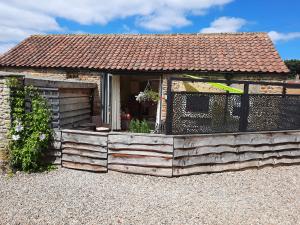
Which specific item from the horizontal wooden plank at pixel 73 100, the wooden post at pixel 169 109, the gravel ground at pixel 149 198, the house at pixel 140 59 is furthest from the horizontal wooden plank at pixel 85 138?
the house at pixel 140 59

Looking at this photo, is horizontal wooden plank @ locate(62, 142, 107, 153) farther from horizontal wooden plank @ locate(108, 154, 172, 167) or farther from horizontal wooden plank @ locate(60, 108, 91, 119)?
horizontal wooden plank @ locate(60, 108, 91, 119)

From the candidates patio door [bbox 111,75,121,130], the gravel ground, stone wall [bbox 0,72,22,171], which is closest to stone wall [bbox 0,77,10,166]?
stone wall [bbox 0,72,22,171]

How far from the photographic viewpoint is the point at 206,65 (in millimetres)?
11094

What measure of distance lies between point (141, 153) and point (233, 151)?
229 cm

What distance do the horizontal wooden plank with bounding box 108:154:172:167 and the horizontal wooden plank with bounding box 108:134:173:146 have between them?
1.09 feet

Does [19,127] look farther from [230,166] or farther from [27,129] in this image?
[230,166]

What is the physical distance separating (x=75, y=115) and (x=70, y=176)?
3.36 meters

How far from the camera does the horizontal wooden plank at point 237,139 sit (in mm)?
6310

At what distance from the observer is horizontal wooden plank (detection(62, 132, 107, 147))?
6434mm

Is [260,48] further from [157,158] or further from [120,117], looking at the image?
[157,158]

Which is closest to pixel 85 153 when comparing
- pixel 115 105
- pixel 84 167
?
pixel 84 167

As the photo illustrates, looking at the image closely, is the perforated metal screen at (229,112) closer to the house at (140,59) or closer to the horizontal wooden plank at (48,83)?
the horizontal wooden plank at (48,83)

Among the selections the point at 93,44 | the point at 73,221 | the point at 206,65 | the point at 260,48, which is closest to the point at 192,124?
the point at 73,221

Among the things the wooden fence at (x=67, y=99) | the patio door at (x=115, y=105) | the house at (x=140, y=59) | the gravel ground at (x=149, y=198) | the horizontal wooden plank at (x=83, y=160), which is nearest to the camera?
the gravel ground at (x=149, y=198)
